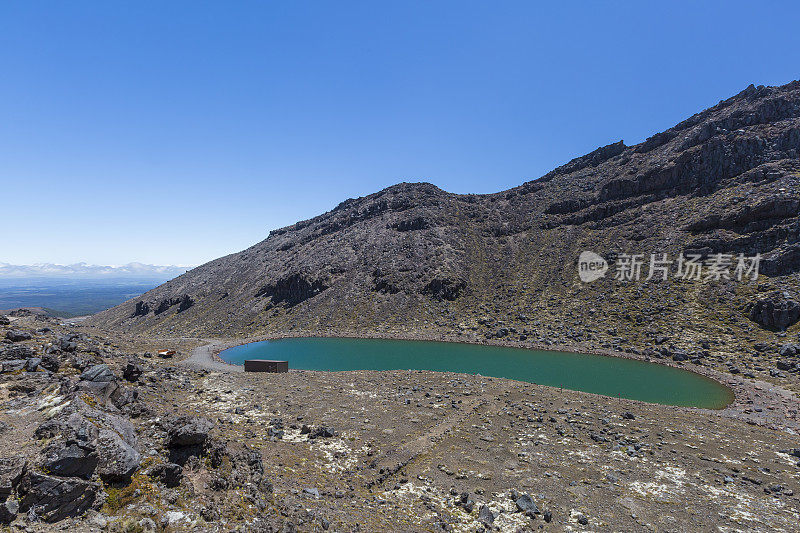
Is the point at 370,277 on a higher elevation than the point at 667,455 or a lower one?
higher

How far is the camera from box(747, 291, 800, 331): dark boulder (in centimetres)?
4931

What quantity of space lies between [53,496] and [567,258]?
9687 centimetres

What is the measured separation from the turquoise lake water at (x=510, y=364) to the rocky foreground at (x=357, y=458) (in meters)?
5.52

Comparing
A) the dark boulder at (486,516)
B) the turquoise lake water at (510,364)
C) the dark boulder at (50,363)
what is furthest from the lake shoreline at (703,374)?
the dark boulder at (486,516)

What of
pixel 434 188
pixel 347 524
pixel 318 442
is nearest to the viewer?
pixel 347 524

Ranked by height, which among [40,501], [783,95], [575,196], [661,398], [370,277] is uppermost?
[783,95]

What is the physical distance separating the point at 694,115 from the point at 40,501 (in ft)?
466

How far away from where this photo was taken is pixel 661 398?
3744cm

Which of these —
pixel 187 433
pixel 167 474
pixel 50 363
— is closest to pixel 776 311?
pixel 187 433

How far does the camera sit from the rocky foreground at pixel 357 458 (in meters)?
10.8

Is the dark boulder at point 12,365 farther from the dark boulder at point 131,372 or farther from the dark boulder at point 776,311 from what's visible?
the dark boulder at point 776,311

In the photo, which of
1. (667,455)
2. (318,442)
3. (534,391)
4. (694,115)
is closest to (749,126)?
(694,115)

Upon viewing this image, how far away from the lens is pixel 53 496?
30.3 feet

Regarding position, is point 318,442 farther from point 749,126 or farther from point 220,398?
point 749,126
